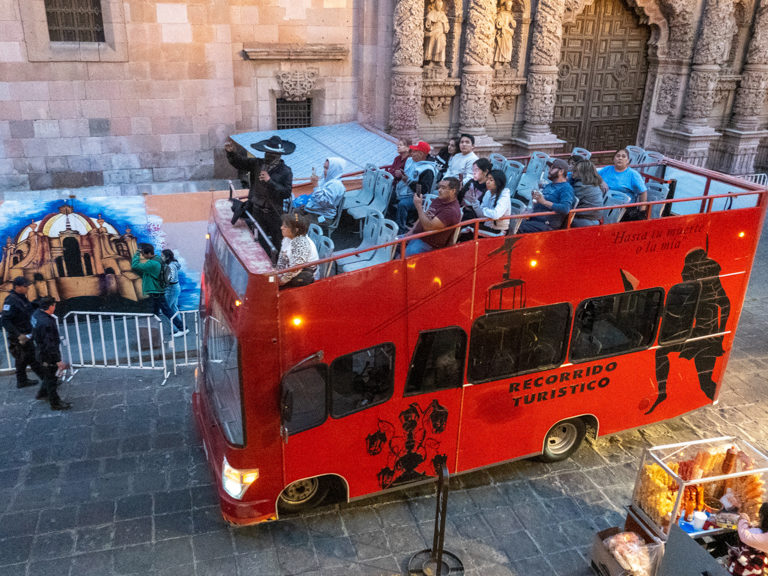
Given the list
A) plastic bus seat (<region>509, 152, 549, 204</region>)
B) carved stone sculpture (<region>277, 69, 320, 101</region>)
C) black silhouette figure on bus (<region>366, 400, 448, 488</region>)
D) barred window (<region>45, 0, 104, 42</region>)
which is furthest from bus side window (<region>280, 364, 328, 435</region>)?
barred window (<region>45, 0, 104, 42</region>)

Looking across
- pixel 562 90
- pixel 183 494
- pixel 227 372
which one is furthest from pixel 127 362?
pixel 562 90

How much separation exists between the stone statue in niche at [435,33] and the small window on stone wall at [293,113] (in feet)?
9.53

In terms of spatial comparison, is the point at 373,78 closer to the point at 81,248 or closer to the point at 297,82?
the point at 297,82

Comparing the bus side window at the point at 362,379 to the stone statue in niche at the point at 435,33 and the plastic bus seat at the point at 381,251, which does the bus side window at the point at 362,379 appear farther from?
the stone statue in niche at the point at 435,33

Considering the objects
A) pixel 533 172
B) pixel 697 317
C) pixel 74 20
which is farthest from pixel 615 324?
pixel 74 20

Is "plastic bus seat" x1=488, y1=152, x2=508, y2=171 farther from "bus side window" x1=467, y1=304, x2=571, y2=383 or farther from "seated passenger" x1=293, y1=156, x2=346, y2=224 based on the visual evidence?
"bus side window" x1=467, y1=304, x2=571, y2=383

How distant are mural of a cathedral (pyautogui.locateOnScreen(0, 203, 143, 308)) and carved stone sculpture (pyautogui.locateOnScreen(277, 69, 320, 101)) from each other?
5.18 meters

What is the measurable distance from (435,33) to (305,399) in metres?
11.0

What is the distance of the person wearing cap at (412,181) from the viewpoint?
30.7ft

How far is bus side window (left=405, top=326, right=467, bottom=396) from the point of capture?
6738 millimetres

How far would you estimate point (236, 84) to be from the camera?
14133 millimetres

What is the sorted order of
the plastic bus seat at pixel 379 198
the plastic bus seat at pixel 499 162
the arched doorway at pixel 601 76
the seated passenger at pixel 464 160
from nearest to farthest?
1. the plastic bus seat at pixel 379 198
2. the seated passenger at pixel 464 160
3. the plastic bus seat at pixel 499 162
4. the arched doorway at pixel 601 76

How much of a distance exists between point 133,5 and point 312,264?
950 centimetres

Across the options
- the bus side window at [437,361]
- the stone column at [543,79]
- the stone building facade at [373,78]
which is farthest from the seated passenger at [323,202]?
the stone column at [543,79]
